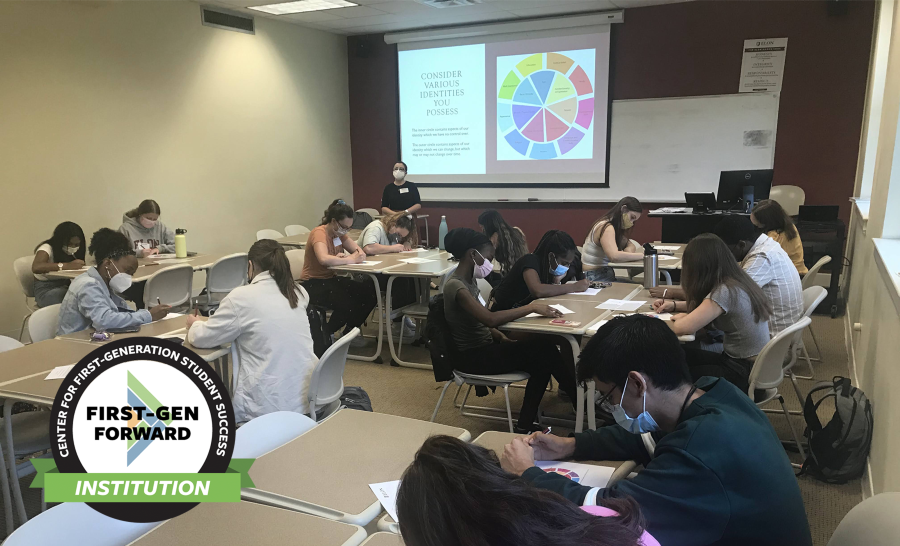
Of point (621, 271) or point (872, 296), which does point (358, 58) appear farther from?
point (872, 296)

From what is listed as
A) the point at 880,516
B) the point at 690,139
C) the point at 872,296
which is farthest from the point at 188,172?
the point at 880,516

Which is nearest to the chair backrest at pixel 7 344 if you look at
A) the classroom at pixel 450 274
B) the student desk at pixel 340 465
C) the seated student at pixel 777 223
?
the classroom at pixel 450 274

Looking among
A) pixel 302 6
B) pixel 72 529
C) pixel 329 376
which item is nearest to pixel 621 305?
pixel 329 376

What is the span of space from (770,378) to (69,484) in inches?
113

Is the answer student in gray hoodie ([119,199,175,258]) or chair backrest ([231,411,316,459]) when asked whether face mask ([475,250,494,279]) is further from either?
student in gray hoodie ([119,199,175,258])

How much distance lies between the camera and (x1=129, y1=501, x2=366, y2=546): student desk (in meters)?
1.34

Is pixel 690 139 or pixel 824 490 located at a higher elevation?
pixel 690 139

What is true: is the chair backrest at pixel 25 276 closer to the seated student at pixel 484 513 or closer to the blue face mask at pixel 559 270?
the blue face mask at pixel 559 270

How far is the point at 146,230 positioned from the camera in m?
5.62

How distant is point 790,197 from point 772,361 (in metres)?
4.68

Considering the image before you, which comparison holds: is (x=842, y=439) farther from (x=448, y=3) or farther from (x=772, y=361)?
(x=448, y=3)

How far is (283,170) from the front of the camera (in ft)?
26.6

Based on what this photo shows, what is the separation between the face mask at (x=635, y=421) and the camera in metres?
1.55

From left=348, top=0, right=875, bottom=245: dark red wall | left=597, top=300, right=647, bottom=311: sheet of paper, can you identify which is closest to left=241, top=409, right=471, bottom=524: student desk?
left=597, top=300, right=647, bottom=311: sheet of paper
